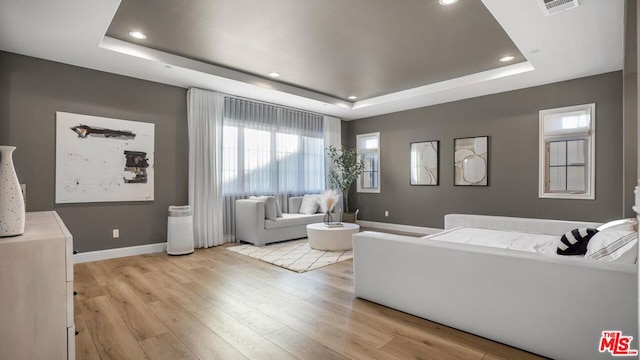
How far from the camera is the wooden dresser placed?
1325mm

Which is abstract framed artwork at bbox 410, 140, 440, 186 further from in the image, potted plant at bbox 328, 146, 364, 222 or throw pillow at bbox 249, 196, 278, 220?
throw pillow at bbox 249, 196, 278, 220

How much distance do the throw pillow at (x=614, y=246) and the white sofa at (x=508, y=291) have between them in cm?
14

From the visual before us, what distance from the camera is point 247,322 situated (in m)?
2.36

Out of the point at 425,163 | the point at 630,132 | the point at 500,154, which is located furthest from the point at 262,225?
the point at 630,132

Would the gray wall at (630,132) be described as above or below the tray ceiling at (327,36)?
below

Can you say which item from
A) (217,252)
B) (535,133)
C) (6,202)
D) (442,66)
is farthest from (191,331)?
(535,133)

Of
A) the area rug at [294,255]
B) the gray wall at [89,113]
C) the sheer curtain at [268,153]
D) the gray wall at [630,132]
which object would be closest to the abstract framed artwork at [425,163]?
the sheer curtain at [268,153]

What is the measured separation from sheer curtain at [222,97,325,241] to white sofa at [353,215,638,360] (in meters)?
3.42

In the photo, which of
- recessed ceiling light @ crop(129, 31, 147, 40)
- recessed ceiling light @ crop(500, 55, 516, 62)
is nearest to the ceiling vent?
recessed ceiling light @ crop(500, 55, 516, 62)

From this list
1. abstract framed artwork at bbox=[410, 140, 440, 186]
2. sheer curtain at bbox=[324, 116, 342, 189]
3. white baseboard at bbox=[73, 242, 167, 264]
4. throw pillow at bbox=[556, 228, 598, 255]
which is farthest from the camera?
sheer curtain at bbox=[324, 116, 342, 189]

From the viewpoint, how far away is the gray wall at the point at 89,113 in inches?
143

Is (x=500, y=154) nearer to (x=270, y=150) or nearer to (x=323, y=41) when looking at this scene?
(x=323, y=41)

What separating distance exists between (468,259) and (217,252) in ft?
11.9

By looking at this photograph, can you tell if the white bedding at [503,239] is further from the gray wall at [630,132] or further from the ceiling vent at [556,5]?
A: the ceiling vent at [556,5]
